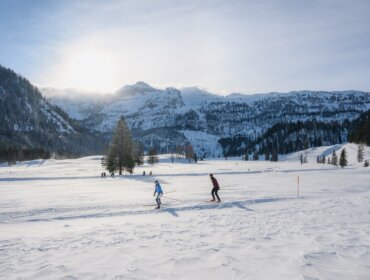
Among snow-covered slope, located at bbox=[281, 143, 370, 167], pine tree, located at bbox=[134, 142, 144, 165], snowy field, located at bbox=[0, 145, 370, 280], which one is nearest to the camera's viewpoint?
snowy field, located at bbox=[0, 145, 370, 280]

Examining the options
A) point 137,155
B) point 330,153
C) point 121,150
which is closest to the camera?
point 121,150

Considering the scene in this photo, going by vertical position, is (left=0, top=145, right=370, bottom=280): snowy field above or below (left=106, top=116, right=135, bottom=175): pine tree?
below

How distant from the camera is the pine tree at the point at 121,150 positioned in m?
60.8

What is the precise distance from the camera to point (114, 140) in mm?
61438

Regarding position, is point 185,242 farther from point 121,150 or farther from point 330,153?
point 330,153

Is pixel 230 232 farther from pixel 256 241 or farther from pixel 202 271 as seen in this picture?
pixel 202 271

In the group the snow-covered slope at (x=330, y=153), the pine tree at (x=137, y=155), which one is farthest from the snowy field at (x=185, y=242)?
the snow-covered slope at (x=330, y=153)

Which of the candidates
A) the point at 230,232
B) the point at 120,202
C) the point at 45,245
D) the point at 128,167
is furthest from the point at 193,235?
the point at 128,167

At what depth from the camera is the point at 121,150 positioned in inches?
2410

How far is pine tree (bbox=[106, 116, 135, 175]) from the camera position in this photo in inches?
A: 2392

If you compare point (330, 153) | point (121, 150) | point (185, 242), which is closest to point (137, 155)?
point (121, 150)

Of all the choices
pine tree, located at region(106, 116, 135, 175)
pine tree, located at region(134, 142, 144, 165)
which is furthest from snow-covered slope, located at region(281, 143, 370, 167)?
pine tree, located at region(106, 116, 135, 175)

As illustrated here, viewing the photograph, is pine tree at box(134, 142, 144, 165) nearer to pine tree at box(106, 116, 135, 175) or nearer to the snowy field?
pine tree at box(106, 116, 135, 175)

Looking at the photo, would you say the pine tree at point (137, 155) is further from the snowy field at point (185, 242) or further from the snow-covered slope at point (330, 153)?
the snow-covered slope at point (330, 153)
